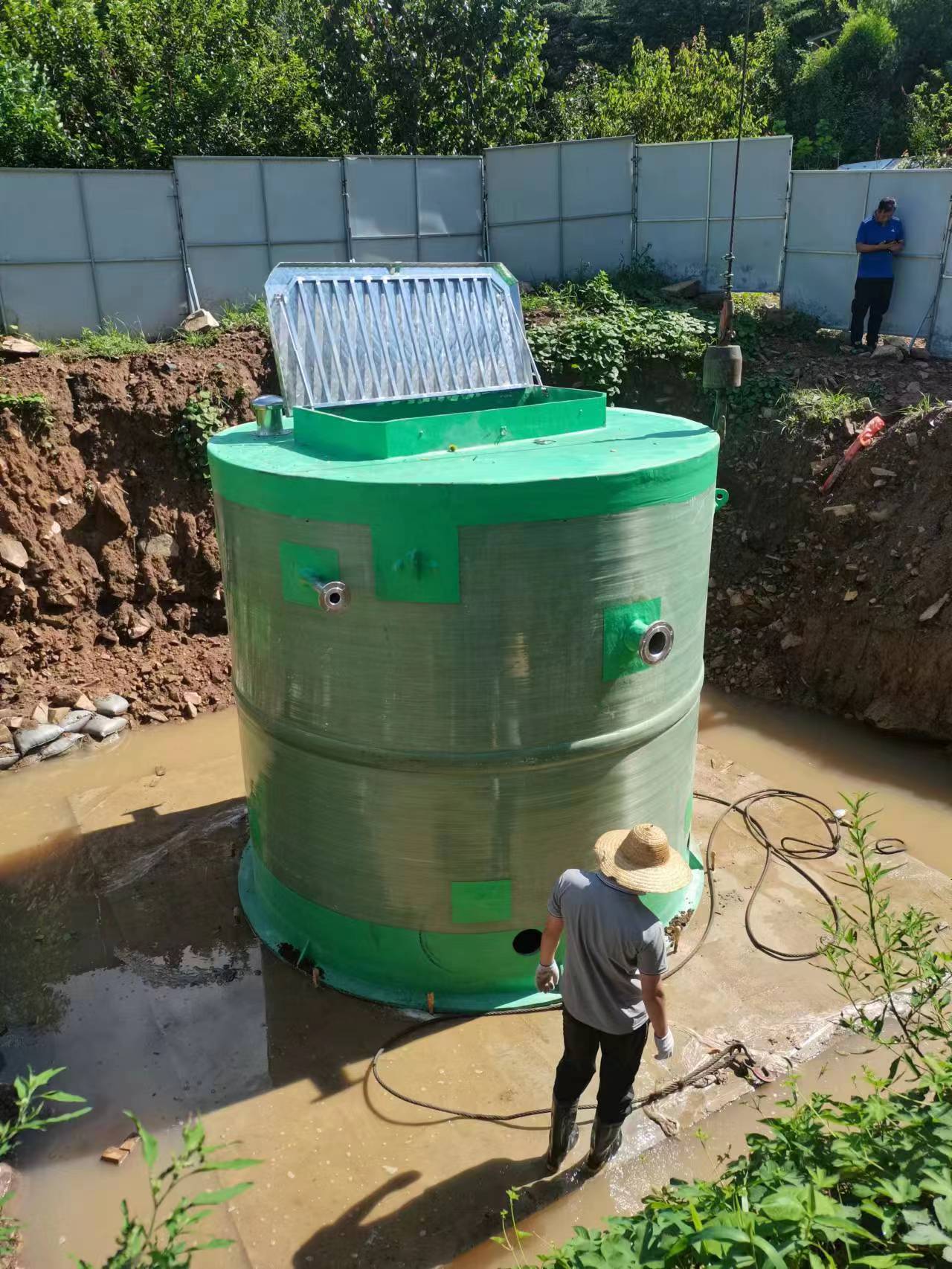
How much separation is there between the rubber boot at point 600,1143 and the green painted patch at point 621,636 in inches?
79.3

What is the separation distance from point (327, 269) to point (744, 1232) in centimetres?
556

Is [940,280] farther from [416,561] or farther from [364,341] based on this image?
[416,561]

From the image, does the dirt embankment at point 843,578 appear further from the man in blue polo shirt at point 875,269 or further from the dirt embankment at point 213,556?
the man in blue polo shirt at point 875,269

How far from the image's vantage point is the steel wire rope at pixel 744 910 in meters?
4.48

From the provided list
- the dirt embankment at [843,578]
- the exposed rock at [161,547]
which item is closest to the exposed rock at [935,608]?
the dirt embankment at [843,578]

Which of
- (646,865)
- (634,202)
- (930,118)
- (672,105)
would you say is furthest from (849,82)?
(646,865)

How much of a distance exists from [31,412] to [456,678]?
6496 millimetres

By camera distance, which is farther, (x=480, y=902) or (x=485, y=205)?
(x=485, y=205)

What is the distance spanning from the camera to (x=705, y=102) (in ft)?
58.1

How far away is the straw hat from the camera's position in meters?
3.66

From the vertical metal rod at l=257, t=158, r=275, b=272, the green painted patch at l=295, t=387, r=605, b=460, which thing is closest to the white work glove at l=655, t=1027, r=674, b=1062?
the green painted patch at l=295, t=387, r=605, b=460

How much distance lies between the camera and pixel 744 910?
580 centimetres

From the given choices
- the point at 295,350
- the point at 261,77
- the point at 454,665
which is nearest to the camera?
the point at 454,665

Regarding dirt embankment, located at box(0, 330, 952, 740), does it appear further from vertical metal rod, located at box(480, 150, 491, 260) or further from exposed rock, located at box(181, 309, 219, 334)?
vertical metal rod, located at box(480, 150, 491, 260)
